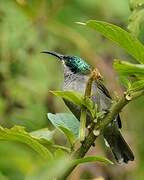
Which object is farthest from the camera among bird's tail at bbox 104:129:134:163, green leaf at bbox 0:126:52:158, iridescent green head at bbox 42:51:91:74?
iridescent green head at bbox 42:51:91:74

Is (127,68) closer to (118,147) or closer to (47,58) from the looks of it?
(118,147)

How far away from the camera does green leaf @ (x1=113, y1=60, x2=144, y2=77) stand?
1.75 metres

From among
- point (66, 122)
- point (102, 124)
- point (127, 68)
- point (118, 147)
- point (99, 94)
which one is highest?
point (127, 68)

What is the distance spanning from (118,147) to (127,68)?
180 centimetres

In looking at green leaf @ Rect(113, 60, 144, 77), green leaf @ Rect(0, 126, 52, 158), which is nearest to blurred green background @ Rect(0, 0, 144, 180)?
green leaf @ Rect(0, 126, 52, 158)

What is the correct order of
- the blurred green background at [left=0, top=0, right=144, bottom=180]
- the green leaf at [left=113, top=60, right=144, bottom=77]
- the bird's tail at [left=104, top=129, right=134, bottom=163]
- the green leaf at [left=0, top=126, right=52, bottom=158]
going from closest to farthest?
the green leaf at [left=113, top=60, right=144, bottom=77] → the green leaf at [left=0, top=126, right=52, bottom=158] → the bird's tail at [left=104, top=129, right=134, bottom=163] → the blurred green background at [left=0, top=0, right=144, bottom=180]

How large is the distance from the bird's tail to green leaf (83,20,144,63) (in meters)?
1.48

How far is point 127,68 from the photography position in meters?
1.79

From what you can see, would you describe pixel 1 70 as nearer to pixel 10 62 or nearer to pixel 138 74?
pixel 10 62

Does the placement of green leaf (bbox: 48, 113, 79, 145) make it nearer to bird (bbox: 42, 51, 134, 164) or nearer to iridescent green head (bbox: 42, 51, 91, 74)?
bird (bbox: 42, 51, 134, 164)

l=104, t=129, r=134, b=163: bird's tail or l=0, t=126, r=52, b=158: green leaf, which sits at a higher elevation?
l=0, t=126, r=52, b=158: green leaf

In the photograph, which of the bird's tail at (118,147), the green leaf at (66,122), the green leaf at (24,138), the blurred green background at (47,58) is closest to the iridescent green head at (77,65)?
the bird's tail at (118,147)

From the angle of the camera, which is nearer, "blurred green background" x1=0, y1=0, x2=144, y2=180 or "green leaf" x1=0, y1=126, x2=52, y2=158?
"green leaf" x1=0, y1=126, x2=52, y2=158

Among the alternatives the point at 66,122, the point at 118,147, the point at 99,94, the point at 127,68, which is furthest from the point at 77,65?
the point at 127,68
